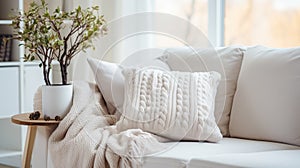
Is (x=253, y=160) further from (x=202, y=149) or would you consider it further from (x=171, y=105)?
(x=171, y=105)

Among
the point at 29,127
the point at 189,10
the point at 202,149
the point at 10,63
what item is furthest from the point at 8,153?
the point at 202,149

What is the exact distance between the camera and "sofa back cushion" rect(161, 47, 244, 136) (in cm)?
278

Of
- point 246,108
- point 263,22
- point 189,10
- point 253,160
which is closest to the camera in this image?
point 253,160

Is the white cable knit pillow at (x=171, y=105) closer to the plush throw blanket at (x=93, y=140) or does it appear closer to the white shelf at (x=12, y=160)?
the plush throw blanket at (x=93, y=140)

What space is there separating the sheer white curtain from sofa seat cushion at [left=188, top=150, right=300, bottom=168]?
1483 mm

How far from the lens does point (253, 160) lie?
84.2 inches

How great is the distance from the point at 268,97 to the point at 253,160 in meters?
0.56

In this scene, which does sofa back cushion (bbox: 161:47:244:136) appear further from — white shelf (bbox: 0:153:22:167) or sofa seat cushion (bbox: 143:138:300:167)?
white shelf (bbox: 0:153:22:167)

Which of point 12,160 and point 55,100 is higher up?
point 55,100

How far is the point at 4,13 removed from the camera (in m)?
3.91

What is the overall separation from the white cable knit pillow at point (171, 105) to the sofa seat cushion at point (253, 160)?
0.34m

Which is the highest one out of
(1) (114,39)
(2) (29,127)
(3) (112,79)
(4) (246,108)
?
(1) (114,39)

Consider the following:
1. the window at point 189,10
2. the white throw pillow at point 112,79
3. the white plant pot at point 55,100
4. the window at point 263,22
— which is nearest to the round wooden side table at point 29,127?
the white plant pot at point 55,100

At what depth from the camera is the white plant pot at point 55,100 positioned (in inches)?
109
